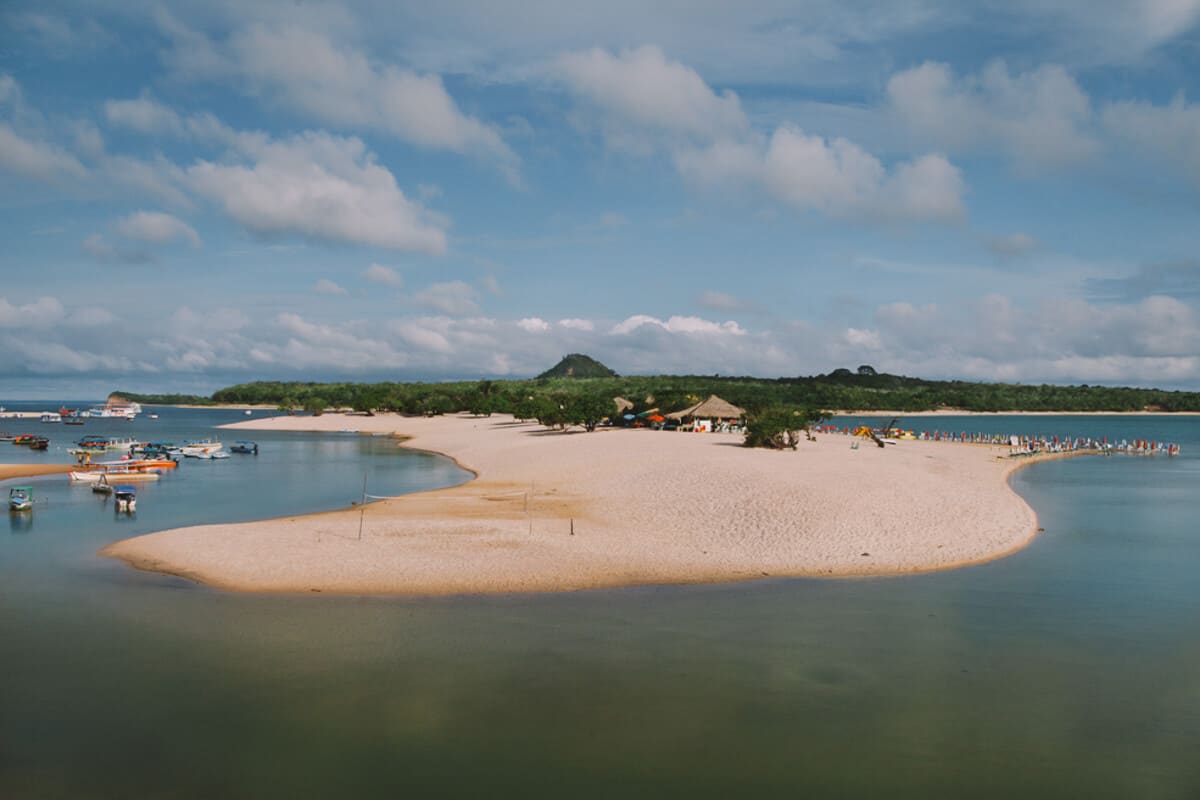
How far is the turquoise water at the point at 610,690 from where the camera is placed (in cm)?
1158

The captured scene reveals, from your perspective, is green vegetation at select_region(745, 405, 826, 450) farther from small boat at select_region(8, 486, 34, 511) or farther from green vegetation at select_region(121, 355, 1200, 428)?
green vegetation at select_region(121, 355, 1200, 428)

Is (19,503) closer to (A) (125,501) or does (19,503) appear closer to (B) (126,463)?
(A) (125,501)

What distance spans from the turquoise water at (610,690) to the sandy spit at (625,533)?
4.53ft

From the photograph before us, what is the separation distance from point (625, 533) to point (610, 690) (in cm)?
1260

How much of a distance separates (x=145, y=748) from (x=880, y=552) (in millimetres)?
19166

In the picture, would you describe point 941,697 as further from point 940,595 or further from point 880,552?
point 880,552

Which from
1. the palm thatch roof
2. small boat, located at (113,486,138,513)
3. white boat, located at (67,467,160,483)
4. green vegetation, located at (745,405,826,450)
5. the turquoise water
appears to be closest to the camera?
the turquoise water

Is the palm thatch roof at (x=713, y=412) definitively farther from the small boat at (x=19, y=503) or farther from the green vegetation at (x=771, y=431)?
the small boat at (x=19, y=503)

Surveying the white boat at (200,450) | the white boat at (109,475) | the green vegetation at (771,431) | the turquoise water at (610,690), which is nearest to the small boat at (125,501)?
the white boat at (109,475)

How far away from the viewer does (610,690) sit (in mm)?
14188

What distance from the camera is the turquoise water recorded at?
11578mm

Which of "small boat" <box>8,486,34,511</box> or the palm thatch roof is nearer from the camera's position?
"small boat" <box>8,486,34,511</box>

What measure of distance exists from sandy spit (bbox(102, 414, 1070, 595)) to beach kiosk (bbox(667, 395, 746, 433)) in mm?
24781

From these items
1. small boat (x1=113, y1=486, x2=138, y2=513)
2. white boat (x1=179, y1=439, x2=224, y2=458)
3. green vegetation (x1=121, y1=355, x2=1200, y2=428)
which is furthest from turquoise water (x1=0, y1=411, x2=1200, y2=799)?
green vegetation (x1=121, y1=355, x2=1200, y2=428)
